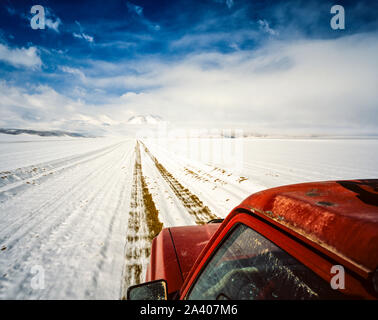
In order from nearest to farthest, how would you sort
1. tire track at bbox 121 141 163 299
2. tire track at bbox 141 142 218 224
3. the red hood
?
the red hood, tire track at bbox 121 141 163 299, tire track at bbox 141 142 218 224

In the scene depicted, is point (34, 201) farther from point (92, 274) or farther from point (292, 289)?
point (292, 289)

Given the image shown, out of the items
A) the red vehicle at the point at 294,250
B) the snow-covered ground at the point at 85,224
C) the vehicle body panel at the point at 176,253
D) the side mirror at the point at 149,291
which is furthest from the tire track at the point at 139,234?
the red vehicle at the point at 294,250

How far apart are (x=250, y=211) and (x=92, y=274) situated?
10.6 ft

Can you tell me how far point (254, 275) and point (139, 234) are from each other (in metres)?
3.53

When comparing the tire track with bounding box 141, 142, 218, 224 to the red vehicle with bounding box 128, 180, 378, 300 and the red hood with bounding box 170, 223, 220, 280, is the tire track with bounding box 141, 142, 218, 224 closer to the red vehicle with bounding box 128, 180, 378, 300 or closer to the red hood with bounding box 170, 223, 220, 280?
the red hood with bounding box 170, 223, 220, 280

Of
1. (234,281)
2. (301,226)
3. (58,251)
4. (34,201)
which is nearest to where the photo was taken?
(301,226)

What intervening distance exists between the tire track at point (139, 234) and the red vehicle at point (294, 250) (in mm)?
1936

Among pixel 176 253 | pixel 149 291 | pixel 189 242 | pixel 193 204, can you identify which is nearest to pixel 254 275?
pixel 149 291

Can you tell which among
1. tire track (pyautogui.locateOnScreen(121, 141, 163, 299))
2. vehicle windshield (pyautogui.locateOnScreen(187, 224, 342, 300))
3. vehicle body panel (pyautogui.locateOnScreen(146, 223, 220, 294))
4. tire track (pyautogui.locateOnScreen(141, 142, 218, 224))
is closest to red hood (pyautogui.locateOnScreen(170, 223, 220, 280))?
vehicle body panel (pyautogui.locateOnScreen(146, 223, 220, 294))

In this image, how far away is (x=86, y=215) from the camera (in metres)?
5.02

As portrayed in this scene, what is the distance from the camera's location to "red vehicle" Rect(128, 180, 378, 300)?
1.80 feet

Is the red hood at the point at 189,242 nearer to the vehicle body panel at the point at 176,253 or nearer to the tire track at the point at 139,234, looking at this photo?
the vehicle body panel at the point at 176,253

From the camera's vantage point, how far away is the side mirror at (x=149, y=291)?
1276mm
